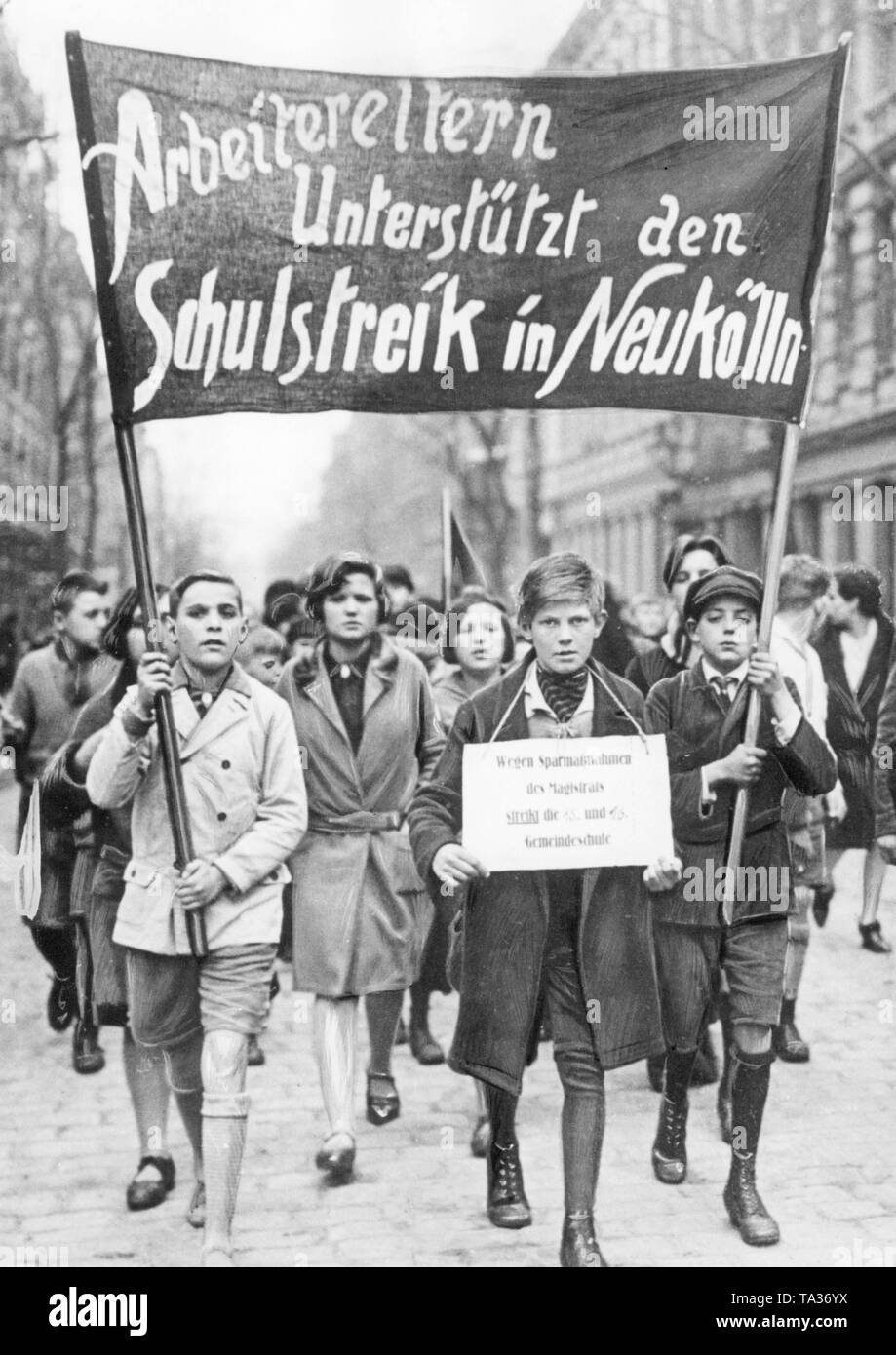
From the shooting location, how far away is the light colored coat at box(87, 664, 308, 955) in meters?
5.02

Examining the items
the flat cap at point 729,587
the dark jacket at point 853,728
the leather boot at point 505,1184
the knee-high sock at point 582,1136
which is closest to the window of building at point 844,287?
the dark jacket at point 853,728

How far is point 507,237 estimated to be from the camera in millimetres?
5367

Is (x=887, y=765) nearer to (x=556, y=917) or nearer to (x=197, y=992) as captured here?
(x=556, y=917)

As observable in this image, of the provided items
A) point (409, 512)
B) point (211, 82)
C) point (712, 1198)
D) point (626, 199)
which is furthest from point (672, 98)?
point (409, 512)

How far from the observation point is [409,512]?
5834cm

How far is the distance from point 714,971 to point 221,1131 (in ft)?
5.80

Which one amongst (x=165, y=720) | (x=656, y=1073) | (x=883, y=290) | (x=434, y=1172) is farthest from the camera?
(x=883, y=290)

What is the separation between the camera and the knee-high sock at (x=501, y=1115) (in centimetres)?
519

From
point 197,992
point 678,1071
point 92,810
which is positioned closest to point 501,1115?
point 678,1071

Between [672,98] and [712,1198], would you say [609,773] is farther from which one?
[672,98]

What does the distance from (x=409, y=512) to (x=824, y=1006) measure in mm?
51238

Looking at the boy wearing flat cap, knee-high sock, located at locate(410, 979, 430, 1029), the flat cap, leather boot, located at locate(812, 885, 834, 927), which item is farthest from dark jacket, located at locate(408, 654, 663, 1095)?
leather boot, located at locate(812, 885, 834, 927)

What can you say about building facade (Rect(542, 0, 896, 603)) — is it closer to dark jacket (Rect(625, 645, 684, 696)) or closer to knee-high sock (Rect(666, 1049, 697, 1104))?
dark jacket (Rect(625, 645, 684, 696))

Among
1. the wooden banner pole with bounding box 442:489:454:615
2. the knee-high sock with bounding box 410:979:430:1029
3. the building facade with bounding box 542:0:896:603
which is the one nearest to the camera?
the building facade with bounding box 542:0:896:603
